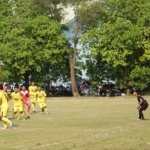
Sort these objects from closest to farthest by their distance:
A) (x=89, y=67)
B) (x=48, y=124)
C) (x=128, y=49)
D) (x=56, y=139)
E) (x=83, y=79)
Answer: (x=56, y=139)
(x=48, y=124)
(x=128, y=49)
(x=89, y=67)
(x=83, y=79)

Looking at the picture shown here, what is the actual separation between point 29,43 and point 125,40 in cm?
1153

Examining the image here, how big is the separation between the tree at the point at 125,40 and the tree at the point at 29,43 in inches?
156

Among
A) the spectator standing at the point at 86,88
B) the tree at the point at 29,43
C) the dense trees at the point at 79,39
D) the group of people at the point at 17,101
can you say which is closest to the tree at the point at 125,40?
the dense trees at the point at 79,39

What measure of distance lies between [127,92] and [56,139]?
50.7 metres

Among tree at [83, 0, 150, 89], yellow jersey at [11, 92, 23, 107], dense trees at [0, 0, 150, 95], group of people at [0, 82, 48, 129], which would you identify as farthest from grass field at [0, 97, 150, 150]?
dense trees at [0, 0, 150, 95]

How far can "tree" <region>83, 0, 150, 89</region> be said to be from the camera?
219ft

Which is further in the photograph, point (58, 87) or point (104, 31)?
point (58, 87)

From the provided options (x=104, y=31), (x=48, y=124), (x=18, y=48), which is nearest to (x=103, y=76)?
(x=104, y=31)

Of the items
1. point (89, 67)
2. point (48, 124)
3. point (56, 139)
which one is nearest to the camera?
point (56, 139)

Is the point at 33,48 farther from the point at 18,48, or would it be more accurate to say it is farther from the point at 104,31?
the point at 104,31

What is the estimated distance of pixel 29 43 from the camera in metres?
69.0

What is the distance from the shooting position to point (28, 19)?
7050 cm

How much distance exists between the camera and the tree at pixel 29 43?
6900 cm

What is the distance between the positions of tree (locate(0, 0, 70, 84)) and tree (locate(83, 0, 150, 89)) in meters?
3.97
